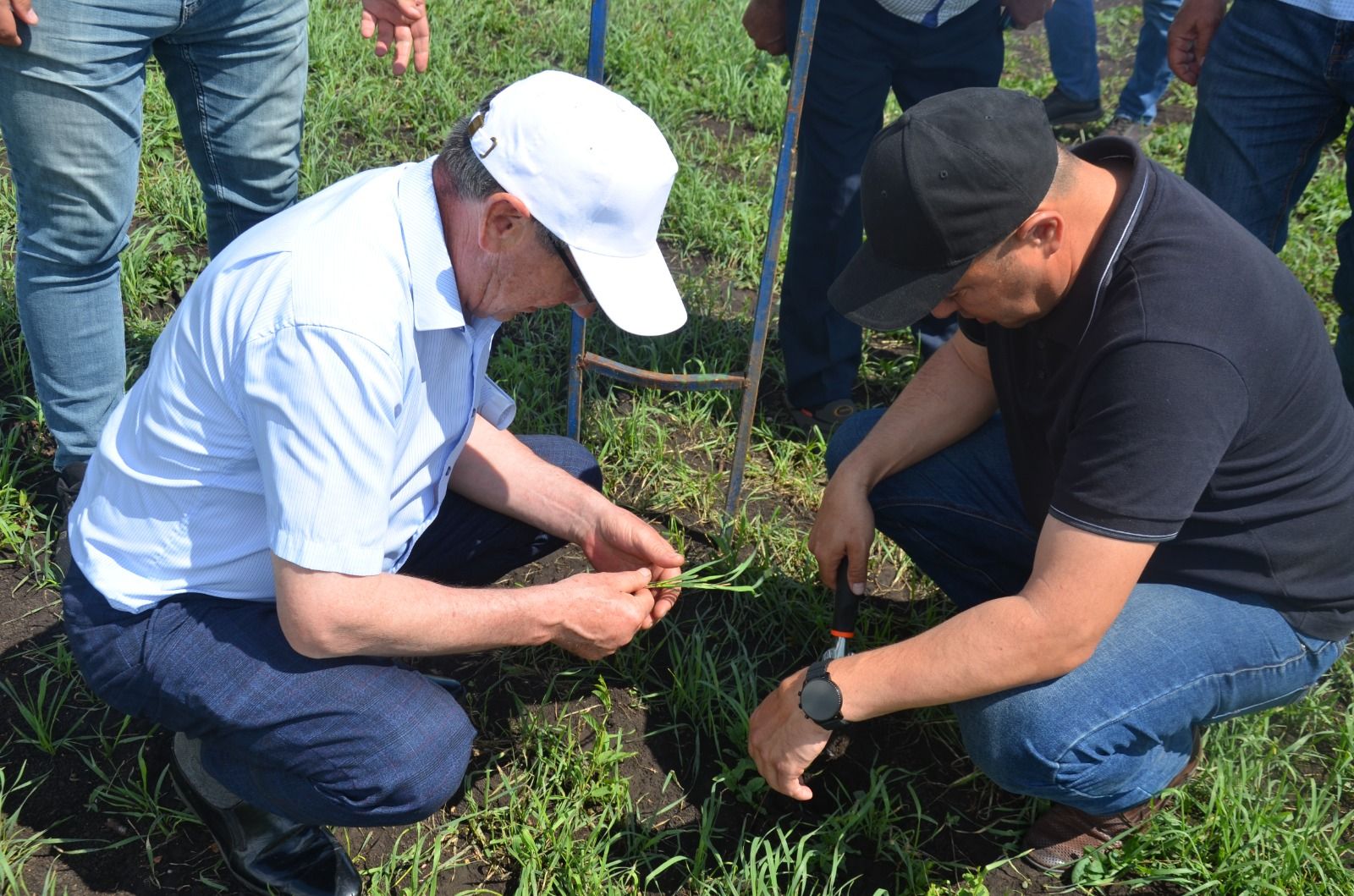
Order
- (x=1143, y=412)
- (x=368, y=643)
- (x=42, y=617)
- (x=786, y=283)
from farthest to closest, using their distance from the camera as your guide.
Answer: (x=786, y=283)
(x=42, y=617)
(x=368, y=643)
(x=1143, y=412)

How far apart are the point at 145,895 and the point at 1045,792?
5.62ft

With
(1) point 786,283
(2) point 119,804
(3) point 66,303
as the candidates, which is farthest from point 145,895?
(1) point 786,283

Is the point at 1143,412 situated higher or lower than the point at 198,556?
higher

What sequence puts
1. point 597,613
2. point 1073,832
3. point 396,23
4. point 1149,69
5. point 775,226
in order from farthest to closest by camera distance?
point 1149,69 < point 396,23 < point 775,226 < point 1073,832 < point 597,613

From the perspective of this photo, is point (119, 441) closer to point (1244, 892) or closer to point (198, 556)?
point (198, 556)

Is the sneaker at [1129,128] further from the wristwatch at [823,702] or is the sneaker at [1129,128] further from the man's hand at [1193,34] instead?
the wristwatch at [823,702]

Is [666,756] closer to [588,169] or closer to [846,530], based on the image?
[846,530]

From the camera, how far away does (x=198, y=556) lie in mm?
2098

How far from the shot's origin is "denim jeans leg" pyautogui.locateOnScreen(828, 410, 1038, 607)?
2.69 m

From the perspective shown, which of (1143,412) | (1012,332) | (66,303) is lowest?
(66,303)

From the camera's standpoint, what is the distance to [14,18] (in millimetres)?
2332

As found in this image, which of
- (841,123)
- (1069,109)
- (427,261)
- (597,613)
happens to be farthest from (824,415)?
(1069,109)

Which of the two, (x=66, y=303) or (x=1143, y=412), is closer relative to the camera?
(x=1143, y=412)

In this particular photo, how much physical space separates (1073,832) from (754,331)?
1330 millimetres
